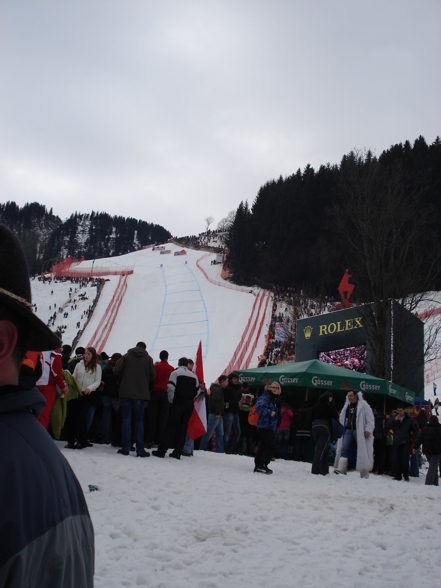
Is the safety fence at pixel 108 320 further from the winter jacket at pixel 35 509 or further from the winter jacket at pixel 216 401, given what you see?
the winter jacket at pixel 35 509

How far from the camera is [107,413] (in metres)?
10.1

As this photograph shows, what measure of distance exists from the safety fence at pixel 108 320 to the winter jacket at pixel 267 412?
2844 centimetres

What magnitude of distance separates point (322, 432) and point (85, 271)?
2344 inches

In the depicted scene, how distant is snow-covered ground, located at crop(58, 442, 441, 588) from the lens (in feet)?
13.5

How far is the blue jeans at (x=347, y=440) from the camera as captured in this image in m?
11.3

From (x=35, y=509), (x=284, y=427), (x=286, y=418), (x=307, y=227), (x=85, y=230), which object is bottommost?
(x=284, y=427)

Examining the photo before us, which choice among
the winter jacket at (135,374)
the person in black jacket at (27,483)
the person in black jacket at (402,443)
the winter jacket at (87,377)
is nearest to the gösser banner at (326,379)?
the person in black jacket at (402,443)

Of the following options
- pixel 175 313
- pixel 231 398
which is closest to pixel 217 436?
pixel 231 398

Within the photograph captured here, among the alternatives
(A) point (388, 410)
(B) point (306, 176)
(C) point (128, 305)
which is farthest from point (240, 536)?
(B) point (306, 176)

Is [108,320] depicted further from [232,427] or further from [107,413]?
[107,413]

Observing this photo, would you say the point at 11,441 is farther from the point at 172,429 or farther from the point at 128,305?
the point at 128,305

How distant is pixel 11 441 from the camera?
116 cm

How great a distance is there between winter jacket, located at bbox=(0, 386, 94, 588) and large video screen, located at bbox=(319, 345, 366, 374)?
18892 millimetres

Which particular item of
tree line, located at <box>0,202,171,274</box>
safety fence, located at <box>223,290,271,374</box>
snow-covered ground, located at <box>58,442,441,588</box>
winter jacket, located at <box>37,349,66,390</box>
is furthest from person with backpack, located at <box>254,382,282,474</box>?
tree line, located at <box>0,202,171,274</box>
